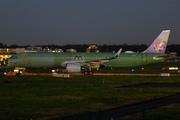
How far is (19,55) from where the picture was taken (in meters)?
45.9

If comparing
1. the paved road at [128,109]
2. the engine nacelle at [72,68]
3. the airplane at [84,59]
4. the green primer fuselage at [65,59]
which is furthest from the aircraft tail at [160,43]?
the paved road at [128,109]

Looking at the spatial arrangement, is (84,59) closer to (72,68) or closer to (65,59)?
(65,59)

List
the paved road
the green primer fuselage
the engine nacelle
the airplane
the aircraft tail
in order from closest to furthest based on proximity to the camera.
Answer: the paved road → the engine nacelle → the airplane → the green primer fuselage → the aircraft tail

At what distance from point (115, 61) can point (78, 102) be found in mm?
29105

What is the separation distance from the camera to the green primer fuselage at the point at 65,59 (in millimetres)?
45625

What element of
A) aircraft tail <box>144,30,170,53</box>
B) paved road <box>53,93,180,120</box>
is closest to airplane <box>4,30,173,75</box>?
aircraft tail <box>144,30,170,53</box>

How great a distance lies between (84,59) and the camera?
4731cm

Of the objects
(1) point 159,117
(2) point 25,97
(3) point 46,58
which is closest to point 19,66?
(3) point 46,58

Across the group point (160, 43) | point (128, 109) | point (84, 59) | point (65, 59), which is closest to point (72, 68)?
point (65, 59)

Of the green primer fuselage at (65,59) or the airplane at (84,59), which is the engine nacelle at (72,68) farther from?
the green primer fuselage at (65,59)

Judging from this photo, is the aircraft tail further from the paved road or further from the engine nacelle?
the paved road

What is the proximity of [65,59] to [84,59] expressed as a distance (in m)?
3.49

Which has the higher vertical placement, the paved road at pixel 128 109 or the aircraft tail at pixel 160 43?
the aircraft tail at pixel 160 43

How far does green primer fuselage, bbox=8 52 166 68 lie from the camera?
45625mm
